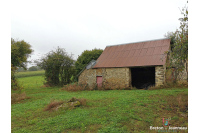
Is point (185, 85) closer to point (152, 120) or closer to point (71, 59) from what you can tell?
point (152, 120)

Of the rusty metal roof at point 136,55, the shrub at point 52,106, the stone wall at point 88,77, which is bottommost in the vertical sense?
the shrub at point 52,106

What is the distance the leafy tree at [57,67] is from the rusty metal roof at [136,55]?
18.9 ft

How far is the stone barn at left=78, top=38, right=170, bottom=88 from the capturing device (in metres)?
12.5

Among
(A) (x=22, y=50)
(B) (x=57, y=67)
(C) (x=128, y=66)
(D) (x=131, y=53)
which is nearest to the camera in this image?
(C) (x=128, y=66)

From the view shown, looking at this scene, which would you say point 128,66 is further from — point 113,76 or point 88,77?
point 88,77

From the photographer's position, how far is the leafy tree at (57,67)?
18828 millimetres

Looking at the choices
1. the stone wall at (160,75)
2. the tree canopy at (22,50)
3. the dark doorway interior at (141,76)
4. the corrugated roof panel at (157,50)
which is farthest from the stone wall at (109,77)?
the tree canopy at (22,50)

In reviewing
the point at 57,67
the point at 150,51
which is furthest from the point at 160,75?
the point at 57,67

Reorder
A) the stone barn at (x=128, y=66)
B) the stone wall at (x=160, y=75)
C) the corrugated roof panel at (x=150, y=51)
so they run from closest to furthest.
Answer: the stone wall at (x=160, y=75)
the stone barn at (x=128, y=66)
the corrugated roof panel at (x=150, y=51)

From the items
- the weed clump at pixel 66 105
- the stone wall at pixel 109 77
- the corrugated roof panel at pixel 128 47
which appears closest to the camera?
the weed clump at pixel 66 105

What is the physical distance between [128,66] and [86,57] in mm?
11738

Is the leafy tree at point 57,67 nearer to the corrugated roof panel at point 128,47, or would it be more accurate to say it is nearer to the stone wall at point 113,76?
the stone wall at point 113,76

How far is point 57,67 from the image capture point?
755 inches

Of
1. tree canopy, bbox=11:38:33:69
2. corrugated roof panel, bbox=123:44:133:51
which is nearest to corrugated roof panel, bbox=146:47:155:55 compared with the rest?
corrugated roof panel, bbox=123:44:133:51
